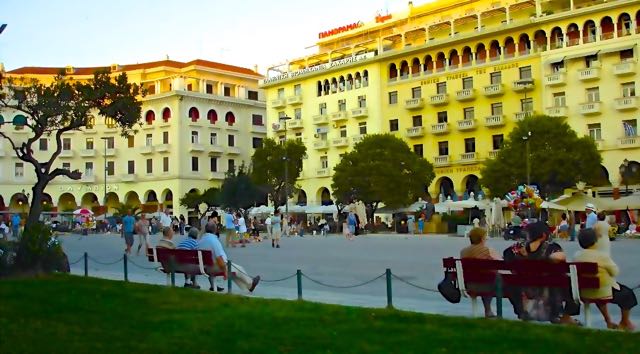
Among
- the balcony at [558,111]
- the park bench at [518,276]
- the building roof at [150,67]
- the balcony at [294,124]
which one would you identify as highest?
the building roof at [150,67]

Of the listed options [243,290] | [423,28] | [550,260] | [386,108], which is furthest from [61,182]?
[550,260]

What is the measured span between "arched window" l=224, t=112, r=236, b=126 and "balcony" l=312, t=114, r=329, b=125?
47.7ft

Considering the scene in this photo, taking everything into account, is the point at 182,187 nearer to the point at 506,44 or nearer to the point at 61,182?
the point at 61,182

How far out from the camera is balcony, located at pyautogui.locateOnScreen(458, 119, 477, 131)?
57.3 m

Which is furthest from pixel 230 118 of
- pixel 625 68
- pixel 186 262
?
pixel 186 262

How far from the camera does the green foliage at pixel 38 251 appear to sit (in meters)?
14.3

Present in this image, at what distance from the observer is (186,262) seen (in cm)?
1413

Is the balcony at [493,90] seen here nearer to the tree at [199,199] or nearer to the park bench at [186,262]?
the tree at [199,199]

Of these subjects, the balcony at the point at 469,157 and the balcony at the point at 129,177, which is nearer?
the balcony at the point at 469,157

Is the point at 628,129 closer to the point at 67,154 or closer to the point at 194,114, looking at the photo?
the point at 194,114

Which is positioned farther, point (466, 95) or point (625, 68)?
point (466, 95)

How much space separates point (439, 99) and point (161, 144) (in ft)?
99.3

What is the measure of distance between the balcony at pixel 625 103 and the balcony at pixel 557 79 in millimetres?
3865

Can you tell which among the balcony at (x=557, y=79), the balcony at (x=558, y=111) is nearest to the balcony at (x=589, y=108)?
the balcony at (x=558, y=111)
